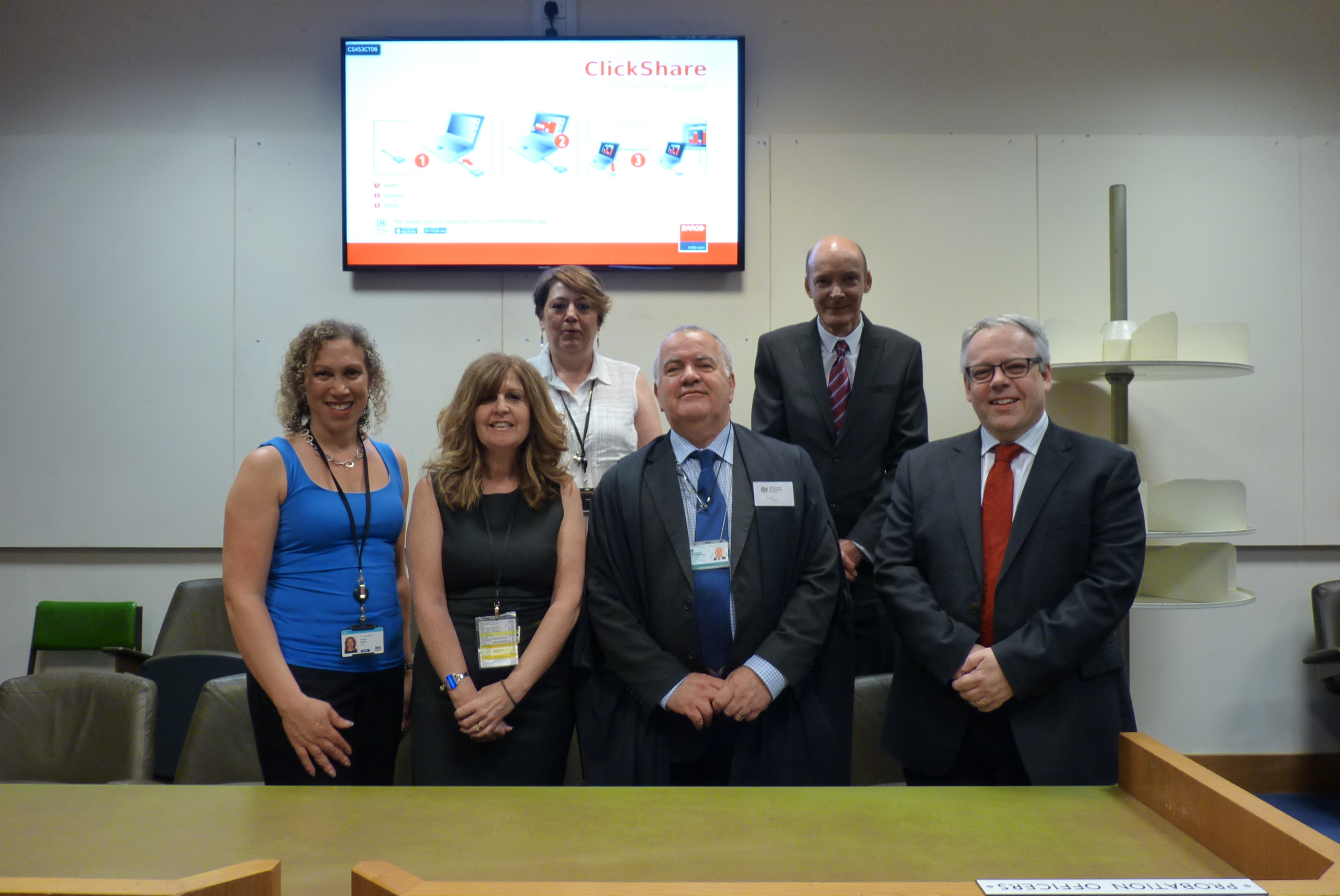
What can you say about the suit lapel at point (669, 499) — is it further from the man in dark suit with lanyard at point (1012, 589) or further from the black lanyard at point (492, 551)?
the man in dark suit with lanyard at point (1012, 589)

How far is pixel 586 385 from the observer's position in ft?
8.58

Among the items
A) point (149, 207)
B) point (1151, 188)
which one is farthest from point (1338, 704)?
point (149, 207)

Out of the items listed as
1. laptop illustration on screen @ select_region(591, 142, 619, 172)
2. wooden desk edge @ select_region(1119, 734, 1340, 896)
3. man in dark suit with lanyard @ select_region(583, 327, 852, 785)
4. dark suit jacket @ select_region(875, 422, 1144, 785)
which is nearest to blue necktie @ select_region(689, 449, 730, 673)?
man in dark suit with lanyard @ select_region(583, 327, 852, 785)

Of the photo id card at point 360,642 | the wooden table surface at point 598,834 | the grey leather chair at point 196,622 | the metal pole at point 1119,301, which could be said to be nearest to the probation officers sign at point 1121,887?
the wooden table surface at point 598,834

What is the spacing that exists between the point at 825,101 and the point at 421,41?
1735 mm

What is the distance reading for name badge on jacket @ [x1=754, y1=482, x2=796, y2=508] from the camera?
1.94m

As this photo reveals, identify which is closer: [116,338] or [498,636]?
[498,636]

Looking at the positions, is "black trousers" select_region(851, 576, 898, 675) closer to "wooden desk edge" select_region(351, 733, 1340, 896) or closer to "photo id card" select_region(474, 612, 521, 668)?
"photo id card" select_region(474, 612, 521, 668)

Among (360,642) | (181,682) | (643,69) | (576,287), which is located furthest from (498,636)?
(643,69)

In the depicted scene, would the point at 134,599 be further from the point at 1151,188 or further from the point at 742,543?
the point at 1151,188

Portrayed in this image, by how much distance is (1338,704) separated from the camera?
3555 mm

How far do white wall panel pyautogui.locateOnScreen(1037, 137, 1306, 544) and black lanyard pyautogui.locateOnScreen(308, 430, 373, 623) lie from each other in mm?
2933

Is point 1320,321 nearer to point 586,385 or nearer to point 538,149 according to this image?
point 586,385

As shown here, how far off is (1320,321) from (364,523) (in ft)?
13.1
